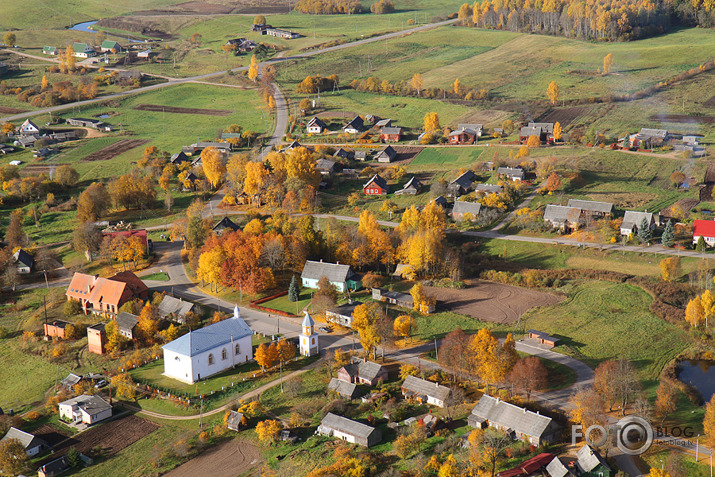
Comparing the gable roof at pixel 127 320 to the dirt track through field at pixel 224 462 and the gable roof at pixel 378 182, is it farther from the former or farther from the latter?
the gable roof at pixel 378 182

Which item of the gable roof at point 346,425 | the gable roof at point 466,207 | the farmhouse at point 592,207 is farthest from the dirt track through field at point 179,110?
the gable roof at point 346,425

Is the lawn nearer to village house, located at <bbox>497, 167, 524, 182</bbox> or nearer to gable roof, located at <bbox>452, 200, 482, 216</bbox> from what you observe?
gable roof, located at <bbox>452, 200, 482, 216</bbox>

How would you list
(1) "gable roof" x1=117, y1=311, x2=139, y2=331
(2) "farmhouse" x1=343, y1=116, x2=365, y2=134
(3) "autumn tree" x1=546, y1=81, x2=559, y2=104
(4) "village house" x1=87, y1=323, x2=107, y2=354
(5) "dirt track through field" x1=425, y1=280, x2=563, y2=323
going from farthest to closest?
(3) "autumn tree" x1=546, y1=81, x2=559, y2=104
(2) "farmhouse" x1=343, y1=116, x2=365, y2=134
(5) "dirt track through field" x1=425, y1=280, x2=563, y2=323
(1) "gable roof" x1=117, y1=311, x2=139, y2=331
(4) "village house" x1=87, y1=323, x2=107, y2=354

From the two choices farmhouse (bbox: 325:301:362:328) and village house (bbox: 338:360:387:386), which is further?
farmhouse (bbox: 325:301:362:328)

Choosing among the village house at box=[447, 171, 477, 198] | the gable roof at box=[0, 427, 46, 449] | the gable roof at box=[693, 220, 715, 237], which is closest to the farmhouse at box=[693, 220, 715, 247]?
the gable roof at box=[693, 220, 715, 237]

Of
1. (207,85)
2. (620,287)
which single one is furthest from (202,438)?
(207,85)

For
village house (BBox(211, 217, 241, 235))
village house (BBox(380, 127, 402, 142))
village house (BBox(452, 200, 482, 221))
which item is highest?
village house (BBox(380, 127, 402, 142))

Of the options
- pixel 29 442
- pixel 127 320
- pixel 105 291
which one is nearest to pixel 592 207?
pixel 127 320
